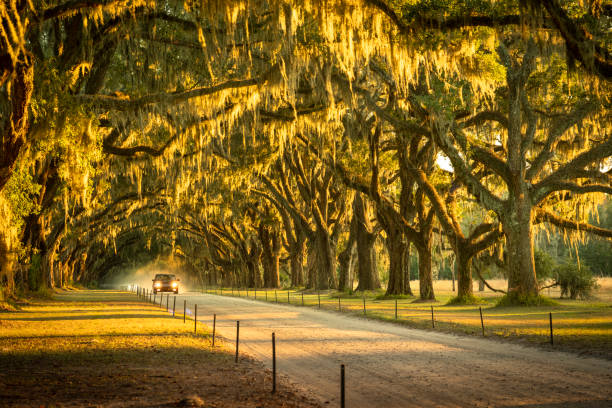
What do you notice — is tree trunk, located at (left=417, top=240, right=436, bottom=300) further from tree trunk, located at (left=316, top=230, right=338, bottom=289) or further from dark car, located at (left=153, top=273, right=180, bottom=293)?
dark car, located at (left=153, top=273, right=180, bottom=293)

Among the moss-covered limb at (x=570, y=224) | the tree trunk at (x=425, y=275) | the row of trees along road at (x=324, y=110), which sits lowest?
the tree trunk at (x=425, y=275)

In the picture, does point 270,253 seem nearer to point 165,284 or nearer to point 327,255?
point 165,284

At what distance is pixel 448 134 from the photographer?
798 inches

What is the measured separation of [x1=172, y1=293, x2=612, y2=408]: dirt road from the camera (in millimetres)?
6863

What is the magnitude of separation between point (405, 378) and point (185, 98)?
9.51 metres

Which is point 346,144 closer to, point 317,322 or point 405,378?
point 317,322

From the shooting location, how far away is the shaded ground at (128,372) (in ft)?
21.8

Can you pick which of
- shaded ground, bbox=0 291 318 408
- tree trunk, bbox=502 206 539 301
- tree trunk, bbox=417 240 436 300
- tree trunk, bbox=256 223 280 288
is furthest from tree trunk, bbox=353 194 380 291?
shaded ground, bbox=0 291 318 408

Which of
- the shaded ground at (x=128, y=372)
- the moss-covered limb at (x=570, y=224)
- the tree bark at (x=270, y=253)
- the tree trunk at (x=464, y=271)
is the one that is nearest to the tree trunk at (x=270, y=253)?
the tree bark at (x=270, y=253)

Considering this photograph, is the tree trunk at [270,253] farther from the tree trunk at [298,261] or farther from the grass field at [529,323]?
the grass field at [529,323]

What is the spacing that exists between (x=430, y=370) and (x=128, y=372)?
4.98 metres

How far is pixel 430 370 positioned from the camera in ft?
28.9

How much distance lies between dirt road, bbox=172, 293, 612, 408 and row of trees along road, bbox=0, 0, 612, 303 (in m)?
5.16

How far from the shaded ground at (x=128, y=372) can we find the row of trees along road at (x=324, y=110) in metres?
4.09
